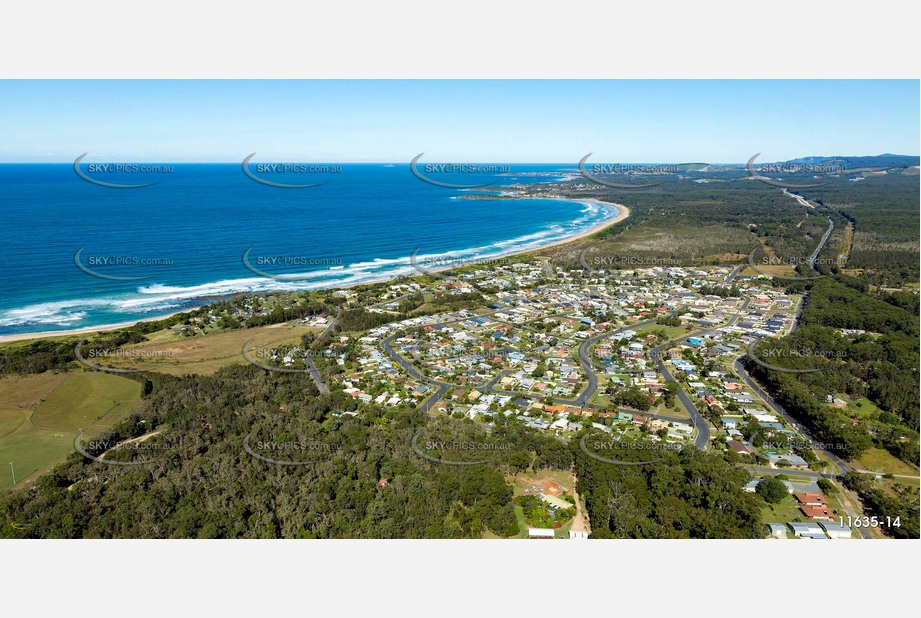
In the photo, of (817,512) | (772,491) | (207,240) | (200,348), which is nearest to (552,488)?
(772,491)

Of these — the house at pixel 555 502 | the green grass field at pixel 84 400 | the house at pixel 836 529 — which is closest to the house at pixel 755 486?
the house at pixel 836 529

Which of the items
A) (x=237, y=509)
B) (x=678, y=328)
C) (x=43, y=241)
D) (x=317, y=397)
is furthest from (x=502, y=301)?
(x=43, y=241)

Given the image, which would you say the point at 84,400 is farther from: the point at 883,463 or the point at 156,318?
the point at 883,463

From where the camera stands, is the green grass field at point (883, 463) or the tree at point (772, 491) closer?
the tree at point (772, 491)

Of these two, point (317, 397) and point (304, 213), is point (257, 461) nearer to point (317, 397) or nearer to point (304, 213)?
point (317, 397)

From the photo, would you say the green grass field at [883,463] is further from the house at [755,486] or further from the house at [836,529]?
the house at [836,529]

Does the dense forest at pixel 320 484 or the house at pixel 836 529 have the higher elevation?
the dense forest at pixel 320 484
